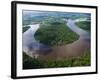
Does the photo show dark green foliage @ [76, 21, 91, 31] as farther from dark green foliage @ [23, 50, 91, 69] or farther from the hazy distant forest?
dark green foliage @ [23, 50, 91, 69]

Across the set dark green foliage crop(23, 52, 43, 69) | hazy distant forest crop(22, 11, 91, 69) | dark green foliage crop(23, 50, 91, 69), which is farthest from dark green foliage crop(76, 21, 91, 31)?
dark green foliage crop(23, 52, 43, 69)

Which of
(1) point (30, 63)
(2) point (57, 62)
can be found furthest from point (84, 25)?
(1) point (30, 63)

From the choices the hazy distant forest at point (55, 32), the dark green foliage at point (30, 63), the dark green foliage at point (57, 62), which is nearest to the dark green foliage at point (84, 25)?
the hazy distant forest at point (55, 32)

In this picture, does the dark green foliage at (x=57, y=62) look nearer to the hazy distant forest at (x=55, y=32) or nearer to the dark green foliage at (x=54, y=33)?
the hazy distant forest at (x=55, y=32)

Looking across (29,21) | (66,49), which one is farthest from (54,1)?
(66,49)
